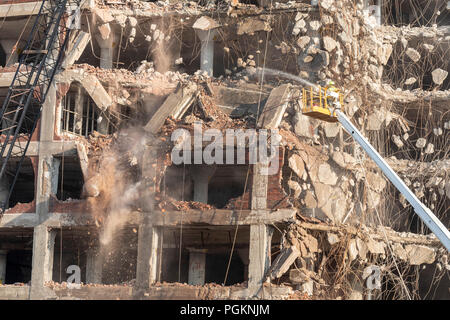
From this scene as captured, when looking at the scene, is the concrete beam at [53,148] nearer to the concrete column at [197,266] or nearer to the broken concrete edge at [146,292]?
the broken concrete edge at [146,292]

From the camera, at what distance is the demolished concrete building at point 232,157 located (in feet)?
102

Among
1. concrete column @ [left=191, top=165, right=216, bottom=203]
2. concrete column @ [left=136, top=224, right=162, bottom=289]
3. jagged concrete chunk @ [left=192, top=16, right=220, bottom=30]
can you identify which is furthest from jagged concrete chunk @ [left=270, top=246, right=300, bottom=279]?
jagged concrete chunk @ [left=192, top=16, right=220, bottom=30]

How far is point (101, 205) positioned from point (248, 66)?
24.7 ft

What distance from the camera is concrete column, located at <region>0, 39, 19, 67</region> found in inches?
1532

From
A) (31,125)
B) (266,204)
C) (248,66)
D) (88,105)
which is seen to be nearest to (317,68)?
(248,66)

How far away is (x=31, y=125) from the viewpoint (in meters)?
37.9

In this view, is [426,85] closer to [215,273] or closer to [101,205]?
[215,273]

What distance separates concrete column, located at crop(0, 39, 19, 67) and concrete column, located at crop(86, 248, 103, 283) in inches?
363

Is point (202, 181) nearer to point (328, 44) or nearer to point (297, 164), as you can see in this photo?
point (297, 164)

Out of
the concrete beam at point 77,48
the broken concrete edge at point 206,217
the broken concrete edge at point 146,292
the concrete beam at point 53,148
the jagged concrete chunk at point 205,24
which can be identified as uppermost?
the jagged concrete chunk at point 205,24

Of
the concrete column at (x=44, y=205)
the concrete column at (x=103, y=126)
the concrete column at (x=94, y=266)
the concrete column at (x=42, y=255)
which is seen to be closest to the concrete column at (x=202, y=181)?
the concrete column at (x=103, y=126)

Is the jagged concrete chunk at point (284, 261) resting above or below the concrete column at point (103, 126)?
below

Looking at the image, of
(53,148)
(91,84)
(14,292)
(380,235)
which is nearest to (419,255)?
(380,235)

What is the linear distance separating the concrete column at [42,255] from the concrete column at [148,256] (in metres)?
3.77
